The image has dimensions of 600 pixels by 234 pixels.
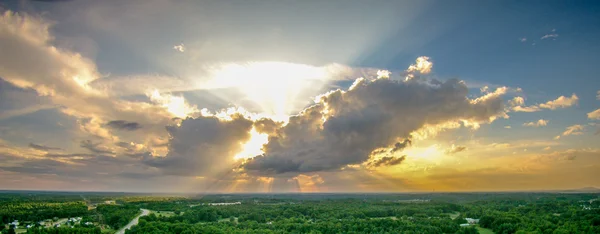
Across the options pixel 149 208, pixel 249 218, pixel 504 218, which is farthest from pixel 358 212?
pixel 149 208

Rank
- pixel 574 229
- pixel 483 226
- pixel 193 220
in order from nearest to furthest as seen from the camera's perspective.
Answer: pixel 574 229
pixel 483 226
pixel 193 220

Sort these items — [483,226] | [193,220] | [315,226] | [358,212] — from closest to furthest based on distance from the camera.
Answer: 1. [315,226]
2. [483,226]
3. [193,220]
4. [358,212]

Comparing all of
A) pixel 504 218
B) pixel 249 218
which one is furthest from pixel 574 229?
pixel 249 218

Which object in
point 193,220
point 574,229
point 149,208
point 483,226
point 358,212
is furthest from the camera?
point 149,208

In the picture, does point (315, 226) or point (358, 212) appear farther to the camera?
point (358, 212)

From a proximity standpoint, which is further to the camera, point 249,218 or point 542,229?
point 249,218

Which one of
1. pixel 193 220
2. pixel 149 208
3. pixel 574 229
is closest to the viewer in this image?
pixel 574 229

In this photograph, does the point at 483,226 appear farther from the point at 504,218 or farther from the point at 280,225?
the point at 280,225

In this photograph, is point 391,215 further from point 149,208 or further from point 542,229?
point 149,208
